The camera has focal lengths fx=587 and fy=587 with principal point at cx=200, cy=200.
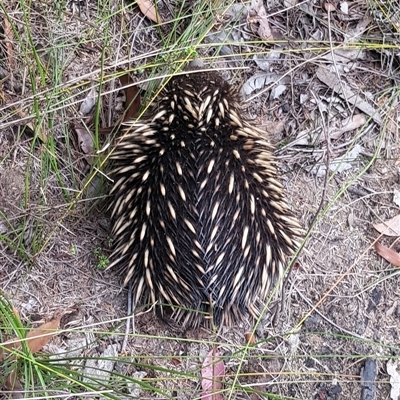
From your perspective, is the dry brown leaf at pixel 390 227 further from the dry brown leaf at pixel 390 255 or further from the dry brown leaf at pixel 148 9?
the dry brown leaf at pixel 148 9

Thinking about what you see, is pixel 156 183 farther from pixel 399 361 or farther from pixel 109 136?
pixel 399 361

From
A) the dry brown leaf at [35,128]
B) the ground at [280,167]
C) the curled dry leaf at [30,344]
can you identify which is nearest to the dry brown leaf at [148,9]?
the ground at [280,167]

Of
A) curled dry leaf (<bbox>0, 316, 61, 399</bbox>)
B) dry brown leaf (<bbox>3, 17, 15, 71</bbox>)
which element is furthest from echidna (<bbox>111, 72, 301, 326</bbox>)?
dry brown leaf (<bbox>3, 17, 15, 71</bbox>)

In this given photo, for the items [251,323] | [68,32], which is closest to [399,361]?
[251,323]

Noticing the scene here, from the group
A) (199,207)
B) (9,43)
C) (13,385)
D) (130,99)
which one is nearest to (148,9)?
(130,99)

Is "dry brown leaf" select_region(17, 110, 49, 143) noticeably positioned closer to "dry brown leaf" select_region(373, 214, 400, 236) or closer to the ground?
the ground
